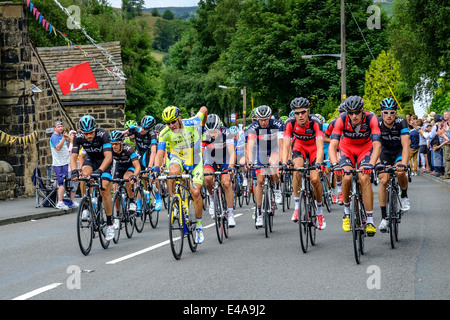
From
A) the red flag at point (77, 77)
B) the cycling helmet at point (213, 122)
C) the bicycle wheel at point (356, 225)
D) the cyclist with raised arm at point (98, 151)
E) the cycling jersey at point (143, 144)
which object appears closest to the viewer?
the bicycle wheel at point (356, 225)

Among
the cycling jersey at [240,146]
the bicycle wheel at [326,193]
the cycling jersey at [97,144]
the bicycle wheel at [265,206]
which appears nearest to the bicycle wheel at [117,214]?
the cycling jersey at [97,144]

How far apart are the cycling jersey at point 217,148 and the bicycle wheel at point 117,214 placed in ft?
5.31

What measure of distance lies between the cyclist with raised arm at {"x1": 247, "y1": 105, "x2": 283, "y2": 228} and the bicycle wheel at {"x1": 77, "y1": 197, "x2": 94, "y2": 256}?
2697mm

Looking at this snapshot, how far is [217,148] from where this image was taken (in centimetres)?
1251

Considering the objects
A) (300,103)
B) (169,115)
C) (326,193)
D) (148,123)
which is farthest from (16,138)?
(169,115)

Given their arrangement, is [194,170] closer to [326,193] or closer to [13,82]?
[326,193]

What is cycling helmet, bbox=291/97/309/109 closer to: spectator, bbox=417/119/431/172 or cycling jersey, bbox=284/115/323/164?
cycling jersey, bbox=284/115/323/164

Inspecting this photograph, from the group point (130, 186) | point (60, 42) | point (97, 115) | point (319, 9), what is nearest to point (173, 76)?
point (60, 42)

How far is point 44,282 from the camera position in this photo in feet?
27.7

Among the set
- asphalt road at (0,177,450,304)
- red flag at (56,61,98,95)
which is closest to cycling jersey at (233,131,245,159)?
asphalt road at (0,177,450,304)

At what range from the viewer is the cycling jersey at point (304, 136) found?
11.6 m

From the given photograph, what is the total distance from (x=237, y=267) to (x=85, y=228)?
2.86 m

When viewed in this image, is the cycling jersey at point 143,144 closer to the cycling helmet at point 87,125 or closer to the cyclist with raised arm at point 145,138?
the cyclist with raised arm at point 145,138

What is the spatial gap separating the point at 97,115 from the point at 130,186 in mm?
20236
